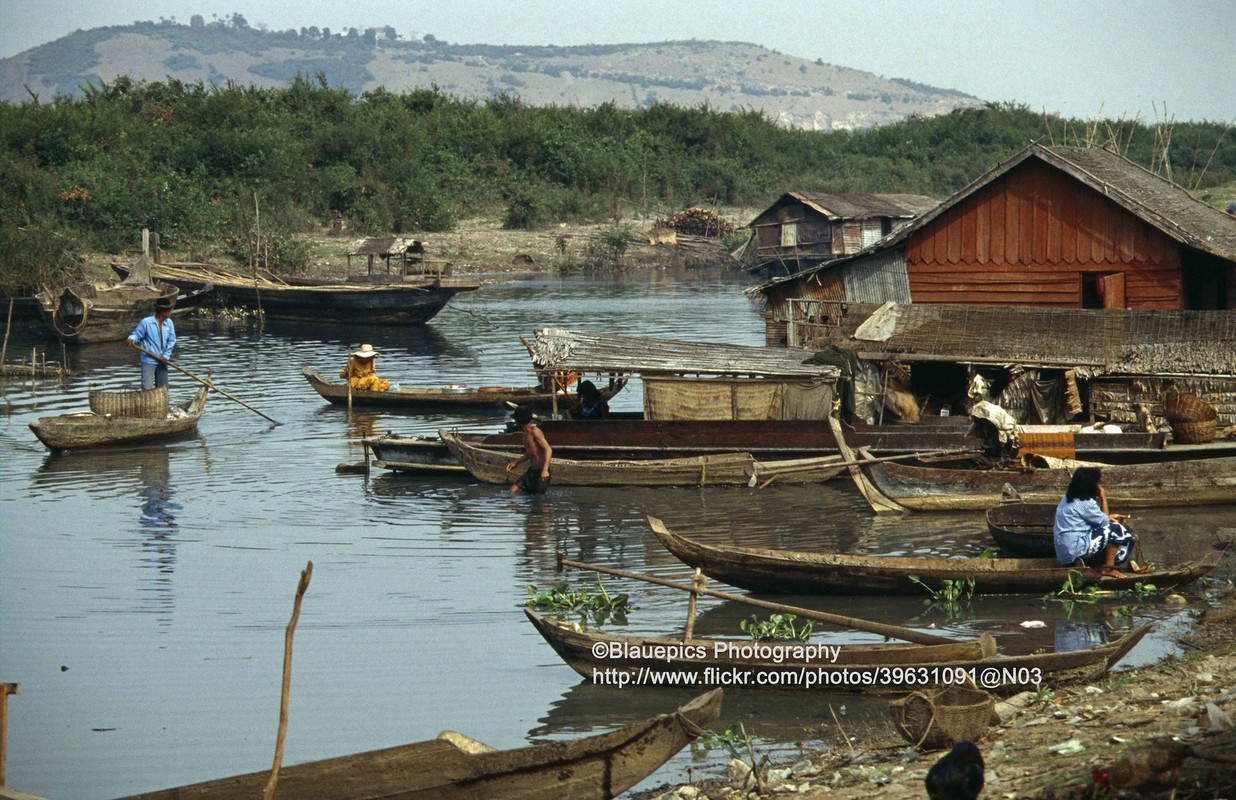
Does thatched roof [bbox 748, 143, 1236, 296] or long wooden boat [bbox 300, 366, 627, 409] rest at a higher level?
thatched roof [bbox 748, 143, 1236, 296]

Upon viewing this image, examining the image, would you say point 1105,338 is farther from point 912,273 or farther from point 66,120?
point 66,120

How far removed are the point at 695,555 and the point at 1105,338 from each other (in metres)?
8.38

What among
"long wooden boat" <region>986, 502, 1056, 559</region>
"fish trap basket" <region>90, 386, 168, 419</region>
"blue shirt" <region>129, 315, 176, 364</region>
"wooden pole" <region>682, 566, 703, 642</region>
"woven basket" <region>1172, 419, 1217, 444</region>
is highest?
"blue shirt" <region>129, 315, 176, 364</region>

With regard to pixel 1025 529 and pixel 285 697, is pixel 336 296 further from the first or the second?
pixel 285 697

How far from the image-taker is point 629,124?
64688mm

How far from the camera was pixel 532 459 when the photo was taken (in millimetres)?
16734

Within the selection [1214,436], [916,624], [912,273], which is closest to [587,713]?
[916,624]

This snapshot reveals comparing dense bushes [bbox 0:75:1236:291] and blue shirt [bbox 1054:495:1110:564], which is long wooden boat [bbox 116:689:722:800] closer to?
blue shirt [bbox 1054:495:1110:564]

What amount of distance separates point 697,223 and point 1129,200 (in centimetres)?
3981

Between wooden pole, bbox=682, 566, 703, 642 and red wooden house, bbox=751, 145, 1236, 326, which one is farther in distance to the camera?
red wooden house, bbox=751, 145, 1236, 326

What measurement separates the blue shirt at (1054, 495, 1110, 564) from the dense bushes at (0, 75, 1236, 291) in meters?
31.3

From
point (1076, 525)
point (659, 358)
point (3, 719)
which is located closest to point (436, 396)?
point (659, 358)

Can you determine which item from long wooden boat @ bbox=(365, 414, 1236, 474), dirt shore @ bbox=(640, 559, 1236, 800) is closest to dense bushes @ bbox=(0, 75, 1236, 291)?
long wooden boat @ bbox=(365, 414, 1236, 474)

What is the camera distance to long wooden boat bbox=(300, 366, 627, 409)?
22547 millimetres
